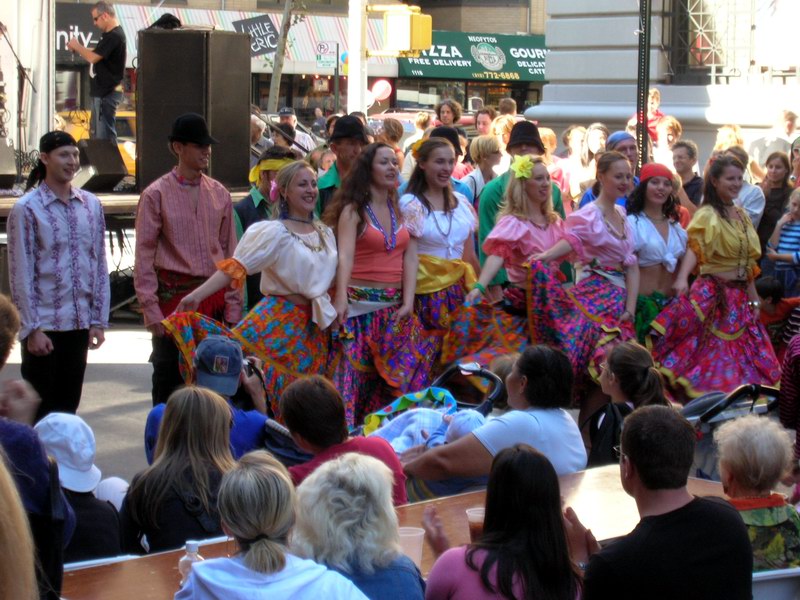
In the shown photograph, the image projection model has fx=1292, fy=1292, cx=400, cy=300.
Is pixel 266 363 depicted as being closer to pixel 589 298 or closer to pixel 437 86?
pixel 589 298

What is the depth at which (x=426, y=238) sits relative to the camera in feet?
24.1

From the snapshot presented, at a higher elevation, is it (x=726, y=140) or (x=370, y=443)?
(x=726, y=140)

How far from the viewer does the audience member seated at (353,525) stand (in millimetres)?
3330

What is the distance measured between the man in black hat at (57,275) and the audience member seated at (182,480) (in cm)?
235

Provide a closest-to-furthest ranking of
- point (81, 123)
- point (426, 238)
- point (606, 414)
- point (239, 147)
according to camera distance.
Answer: point (606, 414) → point (426, 238) → point (239, 147) → point (81, 123)

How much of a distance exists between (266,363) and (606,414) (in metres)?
1.97

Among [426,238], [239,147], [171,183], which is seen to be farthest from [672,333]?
[239,147]

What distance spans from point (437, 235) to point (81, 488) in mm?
3574

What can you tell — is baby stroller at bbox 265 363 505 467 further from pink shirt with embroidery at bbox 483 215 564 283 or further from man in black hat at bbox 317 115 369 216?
man in black hat at bbox 317 115 369 216

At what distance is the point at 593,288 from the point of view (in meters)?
7.66

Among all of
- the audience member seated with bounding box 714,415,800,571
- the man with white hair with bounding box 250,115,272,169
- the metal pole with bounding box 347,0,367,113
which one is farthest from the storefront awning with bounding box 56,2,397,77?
the audience member seated with bounding box 714,415,800,571

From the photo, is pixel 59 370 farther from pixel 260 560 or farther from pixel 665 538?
pixel 665 538

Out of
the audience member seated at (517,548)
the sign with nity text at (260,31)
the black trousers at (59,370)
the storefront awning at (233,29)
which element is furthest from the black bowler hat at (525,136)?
the sign with nity text at (260,31)

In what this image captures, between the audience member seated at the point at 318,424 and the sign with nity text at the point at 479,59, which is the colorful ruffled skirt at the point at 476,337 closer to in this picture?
the audience member seated at the point at 318,424
